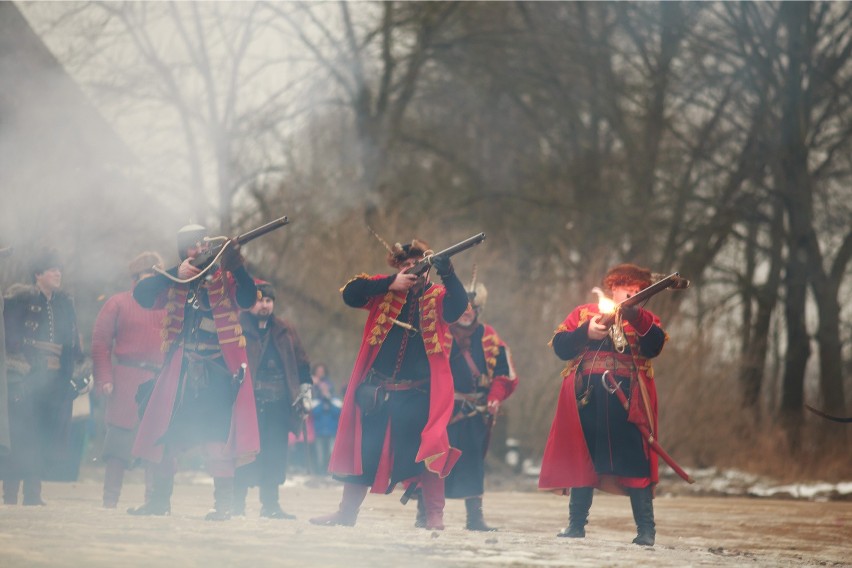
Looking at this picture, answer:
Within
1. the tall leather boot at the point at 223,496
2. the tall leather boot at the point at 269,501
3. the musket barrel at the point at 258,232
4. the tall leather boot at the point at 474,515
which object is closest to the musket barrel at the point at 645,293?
the tall leather boot at the point at 474,515

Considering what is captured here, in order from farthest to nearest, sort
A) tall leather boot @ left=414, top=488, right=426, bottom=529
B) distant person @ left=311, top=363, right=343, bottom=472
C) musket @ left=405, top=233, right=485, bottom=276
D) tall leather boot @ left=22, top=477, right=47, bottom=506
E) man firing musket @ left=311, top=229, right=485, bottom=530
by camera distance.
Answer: distant person @ left=311, top=363, right=343, bottom=472 → tall leather boot @ left=22, top=477, right=47, bottom=506 → tall leather boot @ left=414, top=488, right=426, bottom=529 → man firing musket @ left=311, top=229, right=485, bottom=530 → musket @ left=405, top=233, right=485, bottom=276

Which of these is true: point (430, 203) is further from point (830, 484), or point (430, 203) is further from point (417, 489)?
point (417, 489)

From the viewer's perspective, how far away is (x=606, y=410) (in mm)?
10016

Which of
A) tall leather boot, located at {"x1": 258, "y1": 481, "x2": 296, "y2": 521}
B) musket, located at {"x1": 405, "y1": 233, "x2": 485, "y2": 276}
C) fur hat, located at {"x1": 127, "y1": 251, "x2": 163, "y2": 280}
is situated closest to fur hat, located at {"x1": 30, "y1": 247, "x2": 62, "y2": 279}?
fur hat, located at {"x1": 127, "y1": 251, "x2": 163, "y2": 280}

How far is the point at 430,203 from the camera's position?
28.6 meters

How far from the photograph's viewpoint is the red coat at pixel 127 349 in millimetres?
11914

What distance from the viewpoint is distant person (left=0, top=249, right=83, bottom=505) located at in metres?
11.5

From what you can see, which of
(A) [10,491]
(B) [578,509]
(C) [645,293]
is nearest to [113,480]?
(A) [10,491]

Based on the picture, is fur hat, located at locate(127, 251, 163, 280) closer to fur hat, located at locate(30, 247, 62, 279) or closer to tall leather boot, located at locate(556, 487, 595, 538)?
fur hat, located at locate(30, 247, 62, 279)

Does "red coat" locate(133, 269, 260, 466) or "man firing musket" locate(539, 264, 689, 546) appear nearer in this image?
"man firing musket" locate(539, 264, 689, 546)

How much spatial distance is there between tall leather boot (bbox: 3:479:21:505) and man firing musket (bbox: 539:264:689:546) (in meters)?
4.05

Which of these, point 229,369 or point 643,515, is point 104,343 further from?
point 643,515

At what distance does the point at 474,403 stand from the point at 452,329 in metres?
0.58

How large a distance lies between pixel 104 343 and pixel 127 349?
20 centimetres
